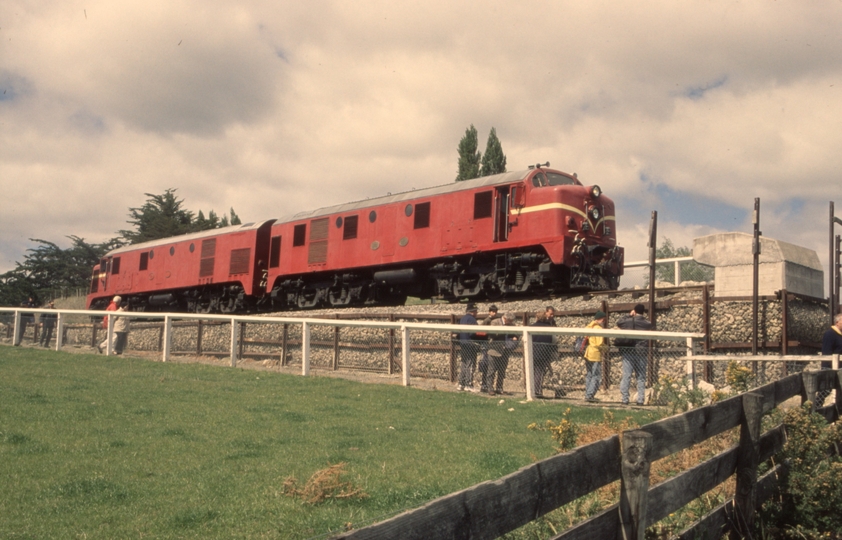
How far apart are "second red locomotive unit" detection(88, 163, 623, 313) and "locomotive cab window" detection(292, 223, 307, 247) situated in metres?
0.04

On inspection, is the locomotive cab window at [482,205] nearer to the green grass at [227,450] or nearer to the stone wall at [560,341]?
the stone wall at [560,341]

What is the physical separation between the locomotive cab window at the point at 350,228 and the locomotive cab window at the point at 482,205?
4.65 m

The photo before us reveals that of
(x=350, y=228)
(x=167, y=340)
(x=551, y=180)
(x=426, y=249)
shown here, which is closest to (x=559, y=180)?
(x=551, y=180)

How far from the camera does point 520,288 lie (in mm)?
18859

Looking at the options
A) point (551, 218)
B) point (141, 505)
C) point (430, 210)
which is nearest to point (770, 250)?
point (551, 218)

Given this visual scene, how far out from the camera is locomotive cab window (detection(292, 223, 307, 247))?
24.6 m

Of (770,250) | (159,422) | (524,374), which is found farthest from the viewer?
(770,250)

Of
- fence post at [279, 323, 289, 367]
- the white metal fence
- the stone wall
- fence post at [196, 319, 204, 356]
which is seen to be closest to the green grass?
the white metal fence

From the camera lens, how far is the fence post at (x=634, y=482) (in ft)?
11.6

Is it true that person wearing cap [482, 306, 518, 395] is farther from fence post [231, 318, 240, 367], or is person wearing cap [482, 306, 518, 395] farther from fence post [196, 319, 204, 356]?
fence post [196, 319, 204, 356]

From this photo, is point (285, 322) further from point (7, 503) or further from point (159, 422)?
point (7, 503)

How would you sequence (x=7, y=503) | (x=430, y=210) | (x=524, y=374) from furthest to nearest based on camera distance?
(x=430, y=210) < (x=524, y=374) < (x=7, y=503)

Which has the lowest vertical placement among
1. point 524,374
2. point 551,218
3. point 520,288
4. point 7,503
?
point 7,503

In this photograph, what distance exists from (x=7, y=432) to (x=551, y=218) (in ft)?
43.5
